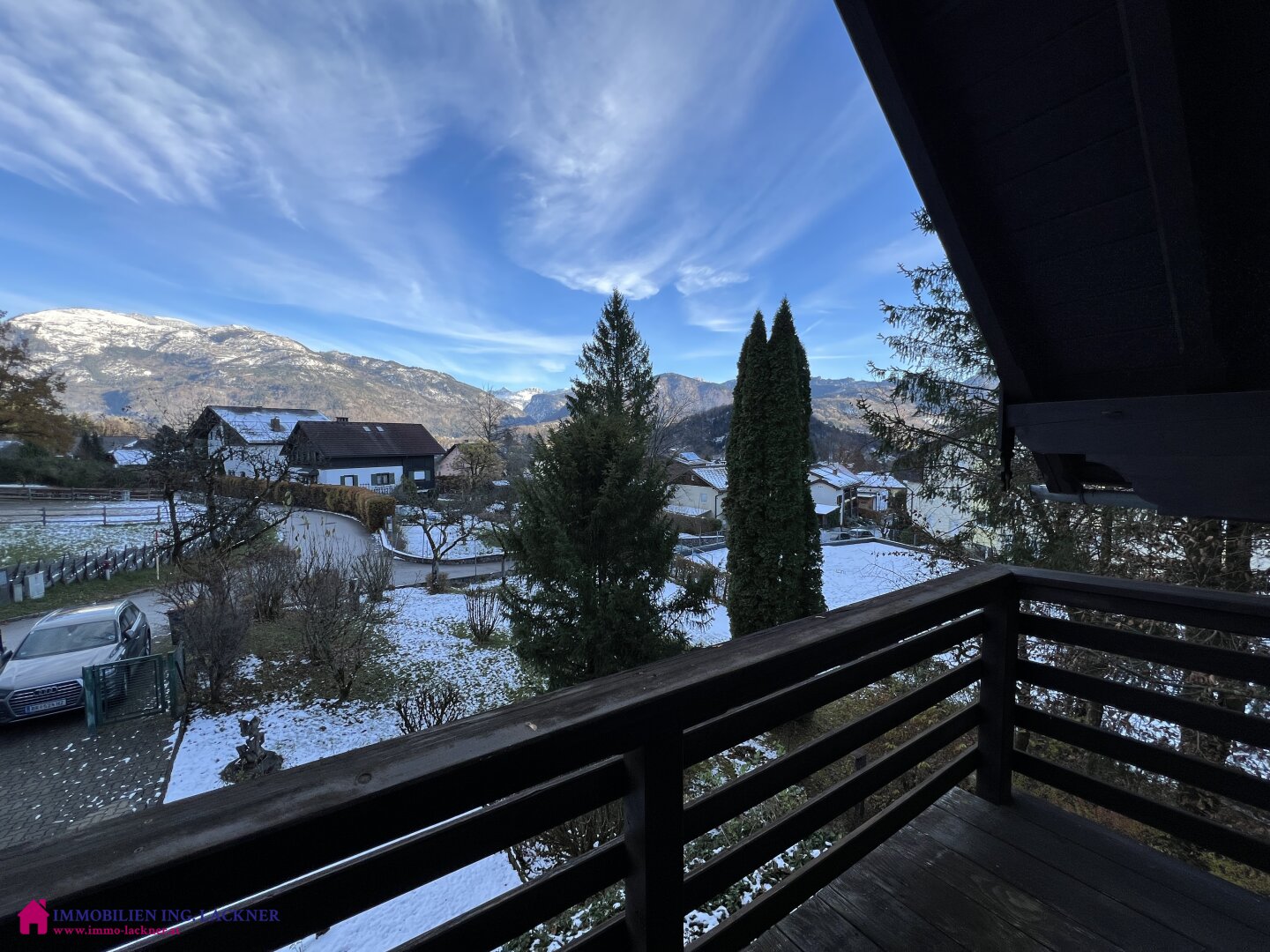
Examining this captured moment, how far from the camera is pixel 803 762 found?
4.15 feet

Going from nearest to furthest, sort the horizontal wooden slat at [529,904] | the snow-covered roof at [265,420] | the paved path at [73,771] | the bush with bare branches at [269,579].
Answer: the horizontal wooden slat at [529,904] < the paved path at [73,771] < the bush with bare branches at [269,579] < the snow-covered roof at [265,420]

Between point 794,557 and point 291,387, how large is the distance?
67892mm

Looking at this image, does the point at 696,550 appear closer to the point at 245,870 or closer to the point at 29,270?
the point at 245,870

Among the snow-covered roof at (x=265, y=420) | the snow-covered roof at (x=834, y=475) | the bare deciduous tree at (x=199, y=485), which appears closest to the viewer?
the bare deciduous tree at (x=199, y=485)

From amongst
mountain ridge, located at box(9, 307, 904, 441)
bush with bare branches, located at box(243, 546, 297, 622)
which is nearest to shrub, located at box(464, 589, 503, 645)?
bush with bare branches, located at box(243, 546, 297, 622)

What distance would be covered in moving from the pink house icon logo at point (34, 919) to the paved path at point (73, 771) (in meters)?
5.83

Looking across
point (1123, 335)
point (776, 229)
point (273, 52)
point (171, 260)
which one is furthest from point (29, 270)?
point (1123, 335)

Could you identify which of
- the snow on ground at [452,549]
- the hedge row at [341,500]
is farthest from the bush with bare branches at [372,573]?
the hedge row at [341,500]

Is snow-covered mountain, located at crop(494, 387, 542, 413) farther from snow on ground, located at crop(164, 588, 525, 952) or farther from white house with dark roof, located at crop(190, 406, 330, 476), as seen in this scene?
snow on ground, located at crop(164, 588, 525, 952)

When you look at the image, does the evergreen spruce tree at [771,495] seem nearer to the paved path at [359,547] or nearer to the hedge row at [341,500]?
the paved path at [359,547]

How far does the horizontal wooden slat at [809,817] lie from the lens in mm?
1095

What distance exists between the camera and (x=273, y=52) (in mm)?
5309

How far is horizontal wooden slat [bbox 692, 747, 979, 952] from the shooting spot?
1159mm

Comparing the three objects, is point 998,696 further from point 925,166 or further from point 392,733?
point 392,733
